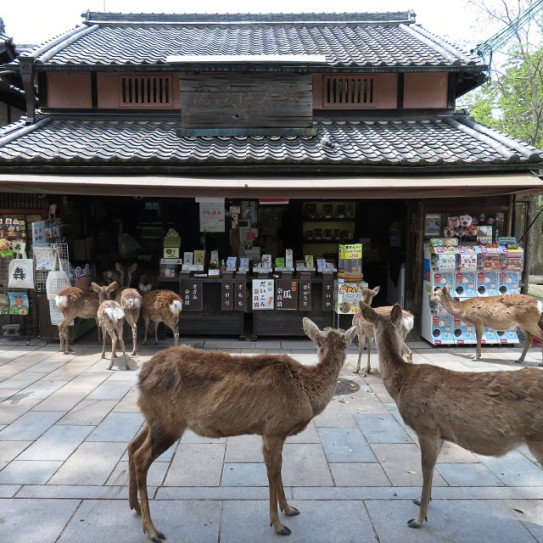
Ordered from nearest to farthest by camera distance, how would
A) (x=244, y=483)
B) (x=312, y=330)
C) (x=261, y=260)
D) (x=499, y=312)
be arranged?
(x=312, y=330)
(x=244, y=483)
(x=499, y=312)
(x=261, y=260)

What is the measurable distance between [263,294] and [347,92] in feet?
17.5

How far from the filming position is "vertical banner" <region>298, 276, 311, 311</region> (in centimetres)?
907

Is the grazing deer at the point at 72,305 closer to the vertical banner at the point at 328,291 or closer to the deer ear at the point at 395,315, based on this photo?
the vertical banner at the point at 328,291

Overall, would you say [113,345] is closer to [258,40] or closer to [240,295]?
[240,295]

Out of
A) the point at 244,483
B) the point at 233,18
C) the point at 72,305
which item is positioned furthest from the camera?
the point at 233,18

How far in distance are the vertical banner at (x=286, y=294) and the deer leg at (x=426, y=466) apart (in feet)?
18.3

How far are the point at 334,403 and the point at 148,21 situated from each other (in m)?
13.5

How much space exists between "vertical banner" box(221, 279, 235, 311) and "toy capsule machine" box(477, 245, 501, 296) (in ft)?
15.9

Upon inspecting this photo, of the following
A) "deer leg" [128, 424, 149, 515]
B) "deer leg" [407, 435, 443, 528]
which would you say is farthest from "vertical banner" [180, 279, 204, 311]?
"deer leg" [407, 435, 443, 528]

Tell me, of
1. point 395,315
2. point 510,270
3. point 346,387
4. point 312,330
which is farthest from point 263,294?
point 395,315

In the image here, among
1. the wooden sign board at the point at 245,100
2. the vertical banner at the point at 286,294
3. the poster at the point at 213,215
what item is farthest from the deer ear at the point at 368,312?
the wooden sign board at the point at 245,100

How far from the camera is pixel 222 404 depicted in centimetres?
344

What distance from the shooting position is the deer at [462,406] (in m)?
3.29

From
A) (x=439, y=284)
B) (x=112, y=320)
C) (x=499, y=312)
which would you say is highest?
(x=439, y=284)
